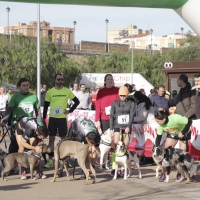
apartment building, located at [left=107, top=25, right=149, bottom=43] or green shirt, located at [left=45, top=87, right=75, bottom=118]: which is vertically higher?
apartment building, located at [left=107, top=25, right=149, bottom=43]

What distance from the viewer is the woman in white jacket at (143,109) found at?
40.0 feet

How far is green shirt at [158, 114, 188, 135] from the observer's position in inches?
409

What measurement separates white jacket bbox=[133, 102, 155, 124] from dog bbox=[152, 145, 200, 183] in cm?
205

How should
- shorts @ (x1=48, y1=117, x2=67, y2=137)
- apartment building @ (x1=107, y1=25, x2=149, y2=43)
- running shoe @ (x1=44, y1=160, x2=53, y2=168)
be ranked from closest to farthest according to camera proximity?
shorts @ (x1=48, y1=117, x2=67, y2=137) < running shoe @ (x1=44, y1=160, x2=53, y2=168) < apartment building @ (x1=107, y1=25, x2=149, y2=43)

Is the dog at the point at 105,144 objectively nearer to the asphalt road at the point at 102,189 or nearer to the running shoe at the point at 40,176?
the asphalt road at the point at 102,189

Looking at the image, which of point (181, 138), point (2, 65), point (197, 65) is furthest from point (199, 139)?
point (2, 65)

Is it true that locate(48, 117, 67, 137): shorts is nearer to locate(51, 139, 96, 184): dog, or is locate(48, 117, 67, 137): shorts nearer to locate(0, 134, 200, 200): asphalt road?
locate(0, 134, 200, 200): asphalt road

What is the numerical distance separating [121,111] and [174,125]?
1.12 meters

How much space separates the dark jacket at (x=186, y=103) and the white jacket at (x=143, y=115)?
3.97 feet

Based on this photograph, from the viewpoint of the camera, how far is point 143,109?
484 inches

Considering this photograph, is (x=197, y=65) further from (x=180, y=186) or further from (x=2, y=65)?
(x=2, y=65)

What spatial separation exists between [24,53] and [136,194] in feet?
128

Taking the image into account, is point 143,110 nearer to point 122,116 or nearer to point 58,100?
point 122,116

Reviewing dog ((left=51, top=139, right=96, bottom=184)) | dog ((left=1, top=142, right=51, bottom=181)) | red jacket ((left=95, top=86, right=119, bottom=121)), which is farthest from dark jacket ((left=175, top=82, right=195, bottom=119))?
dog ((left=1, top=142, right=51, bottom=181))
